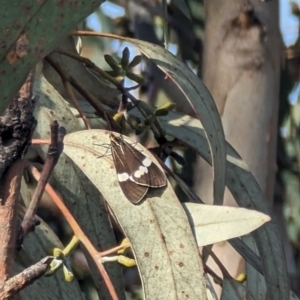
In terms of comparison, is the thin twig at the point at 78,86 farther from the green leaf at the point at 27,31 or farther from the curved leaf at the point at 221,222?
the green leaf at the point at 27,31

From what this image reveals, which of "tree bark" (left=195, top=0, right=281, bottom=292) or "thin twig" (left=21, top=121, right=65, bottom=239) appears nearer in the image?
"thin twig" (left=21, top=121, right=65, bottom=239)

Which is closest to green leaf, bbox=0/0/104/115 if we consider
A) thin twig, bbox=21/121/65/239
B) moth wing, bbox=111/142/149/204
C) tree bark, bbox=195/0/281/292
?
thin twig, bbox=21/121/65/239

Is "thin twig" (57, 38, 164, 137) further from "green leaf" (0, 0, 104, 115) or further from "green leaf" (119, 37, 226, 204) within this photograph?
"green leaf" (0, 0, 104, 115)

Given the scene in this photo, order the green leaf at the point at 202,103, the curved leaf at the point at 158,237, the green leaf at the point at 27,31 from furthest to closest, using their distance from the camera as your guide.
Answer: the green leaf at the point at 202,103 < the curved leaf at the point at 158,237 < the green leaf at the point at 27,31

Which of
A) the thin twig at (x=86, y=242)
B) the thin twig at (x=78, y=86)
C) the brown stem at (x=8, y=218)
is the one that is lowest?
the thin twig at (x=86, y=242)

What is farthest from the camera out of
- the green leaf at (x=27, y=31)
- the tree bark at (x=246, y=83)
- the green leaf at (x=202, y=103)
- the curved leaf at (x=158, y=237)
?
the tree bark at (x=246, y=83)

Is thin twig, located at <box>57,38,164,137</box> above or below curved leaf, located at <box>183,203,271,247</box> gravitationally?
above

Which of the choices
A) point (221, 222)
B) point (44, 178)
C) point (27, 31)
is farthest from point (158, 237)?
point (27, 31)

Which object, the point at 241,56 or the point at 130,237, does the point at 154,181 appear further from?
the point at 241,56

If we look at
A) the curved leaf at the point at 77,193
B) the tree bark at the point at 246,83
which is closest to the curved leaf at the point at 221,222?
the curved leaf at the point at 77,193
